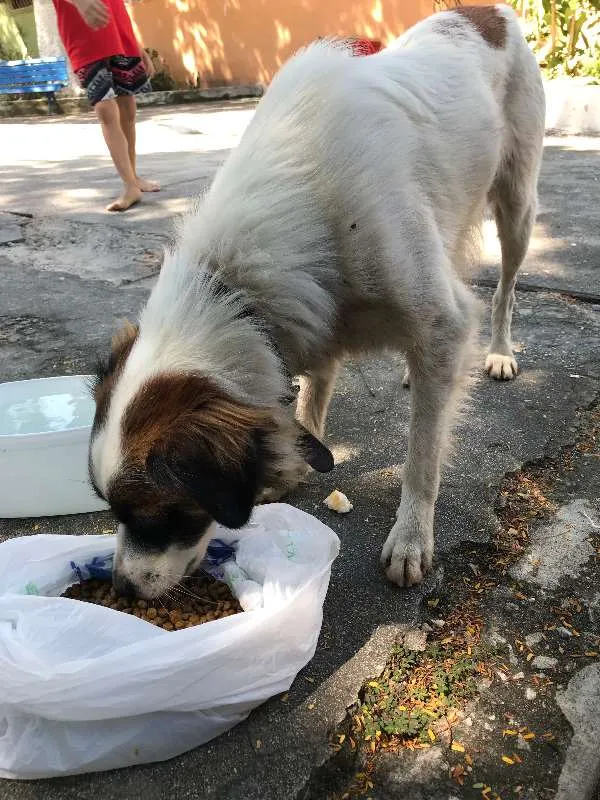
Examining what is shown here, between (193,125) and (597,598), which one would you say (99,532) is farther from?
(193,125)

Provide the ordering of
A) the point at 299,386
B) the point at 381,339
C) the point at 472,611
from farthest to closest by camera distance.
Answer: the point at 299,386
the point at 381,339
the point at 472,611

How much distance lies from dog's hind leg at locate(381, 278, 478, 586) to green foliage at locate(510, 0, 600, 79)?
9.73 meters

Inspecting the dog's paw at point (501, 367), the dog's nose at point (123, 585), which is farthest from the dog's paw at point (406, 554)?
the dog's paw at point (501, 367)

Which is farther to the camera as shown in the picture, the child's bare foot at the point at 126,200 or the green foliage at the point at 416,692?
the child's bare foot at the point at 126,200

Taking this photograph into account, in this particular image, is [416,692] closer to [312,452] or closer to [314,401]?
[312,452]

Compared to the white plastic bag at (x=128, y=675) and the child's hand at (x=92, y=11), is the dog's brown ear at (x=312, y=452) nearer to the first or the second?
the white plastic bag at (x=128, y=675)

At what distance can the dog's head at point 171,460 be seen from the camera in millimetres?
1643

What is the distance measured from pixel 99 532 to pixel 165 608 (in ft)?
2.04

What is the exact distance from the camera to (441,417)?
8.06 feet

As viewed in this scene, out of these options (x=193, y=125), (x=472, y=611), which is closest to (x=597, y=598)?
(x=472, y=611)

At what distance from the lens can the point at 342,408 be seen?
3.38 metres

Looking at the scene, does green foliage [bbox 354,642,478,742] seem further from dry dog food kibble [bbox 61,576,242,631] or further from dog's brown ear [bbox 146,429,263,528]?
dog's brown ear [bbox 146,429,263,528]

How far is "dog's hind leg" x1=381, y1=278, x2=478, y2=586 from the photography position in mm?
2303

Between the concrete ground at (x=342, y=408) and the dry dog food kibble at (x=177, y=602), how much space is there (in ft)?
0.98
